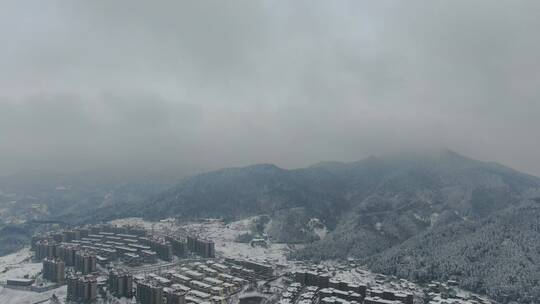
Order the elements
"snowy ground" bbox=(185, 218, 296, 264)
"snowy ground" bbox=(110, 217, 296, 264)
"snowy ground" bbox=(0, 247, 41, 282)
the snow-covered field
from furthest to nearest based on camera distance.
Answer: "snowy ground" bbox=(110, 217, 296, 264) < "snowy ground" bbox=(185, 218, 296, 264) < "snowy ground" bbox=(0, 247, 41, 282) < the snow-covered field

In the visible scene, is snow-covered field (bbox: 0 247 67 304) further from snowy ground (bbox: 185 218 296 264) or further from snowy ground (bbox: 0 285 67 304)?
snowy ground (bbox: 185 218 296 264)

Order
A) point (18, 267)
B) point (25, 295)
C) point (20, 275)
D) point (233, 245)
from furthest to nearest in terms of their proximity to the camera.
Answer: point (233, 245) < point (18, 267) < point (20, 275) < point (25, 295)

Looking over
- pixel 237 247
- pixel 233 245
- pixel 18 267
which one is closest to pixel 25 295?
pixel 18 267

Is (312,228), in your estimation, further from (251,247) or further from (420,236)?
(420,236)

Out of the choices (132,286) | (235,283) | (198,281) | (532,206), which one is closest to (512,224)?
(532,206)

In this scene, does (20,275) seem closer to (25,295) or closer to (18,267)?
(18,267)

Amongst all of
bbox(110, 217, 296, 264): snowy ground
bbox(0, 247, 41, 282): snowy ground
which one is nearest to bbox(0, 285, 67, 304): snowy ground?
bbox(0, 247, 41, 282): snowy ground

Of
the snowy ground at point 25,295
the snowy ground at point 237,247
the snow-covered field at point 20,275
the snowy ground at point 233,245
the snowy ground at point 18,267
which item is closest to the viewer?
the snowy ground at point 25,295

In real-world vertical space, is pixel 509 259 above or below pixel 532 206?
below

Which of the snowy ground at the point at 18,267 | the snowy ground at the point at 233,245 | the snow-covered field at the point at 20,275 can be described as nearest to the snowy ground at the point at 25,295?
the snow-covered field at the point at 20,275

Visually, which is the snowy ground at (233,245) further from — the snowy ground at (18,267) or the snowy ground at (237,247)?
the snowy ground at (18,267)

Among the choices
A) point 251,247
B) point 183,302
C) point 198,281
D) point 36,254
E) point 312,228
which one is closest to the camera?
point 183,302
